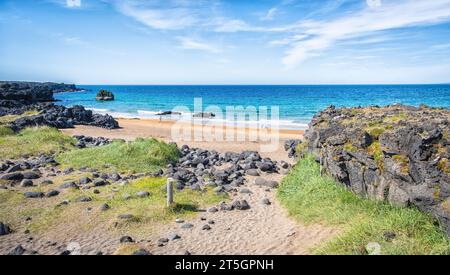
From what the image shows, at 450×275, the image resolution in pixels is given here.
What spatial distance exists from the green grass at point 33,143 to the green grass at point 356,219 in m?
15.4

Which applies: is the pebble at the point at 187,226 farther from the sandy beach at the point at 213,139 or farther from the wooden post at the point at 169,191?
the sandy beach at the point at 213,139

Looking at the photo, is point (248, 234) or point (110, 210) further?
point (110, 210)

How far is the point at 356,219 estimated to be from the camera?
9.77 meters

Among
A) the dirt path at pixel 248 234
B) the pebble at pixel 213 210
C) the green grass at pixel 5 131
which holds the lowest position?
the dirt path at pixel 248 234

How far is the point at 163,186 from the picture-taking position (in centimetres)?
1481

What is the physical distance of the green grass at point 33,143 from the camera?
21.2 metres

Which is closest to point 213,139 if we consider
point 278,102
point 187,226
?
point 187,226

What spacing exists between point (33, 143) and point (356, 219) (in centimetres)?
2078

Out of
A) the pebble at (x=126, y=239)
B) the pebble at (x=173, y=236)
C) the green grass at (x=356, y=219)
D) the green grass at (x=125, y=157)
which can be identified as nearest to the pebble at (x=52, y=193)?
the green grass at (x=125, y=157)

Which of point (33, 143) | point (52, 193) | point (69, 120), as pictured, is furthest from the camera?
point (69, 120)

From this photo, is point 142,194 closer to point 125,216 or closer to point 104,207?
point 104,207

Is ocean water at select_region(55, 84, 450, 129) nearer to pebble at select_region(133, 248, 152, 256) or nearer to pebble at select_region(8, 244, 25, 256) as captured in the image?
pebble at select_region(133, 248, 152, 256)

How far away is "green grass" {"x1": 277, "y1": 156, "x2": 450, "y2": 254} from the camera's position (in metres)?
7.87
